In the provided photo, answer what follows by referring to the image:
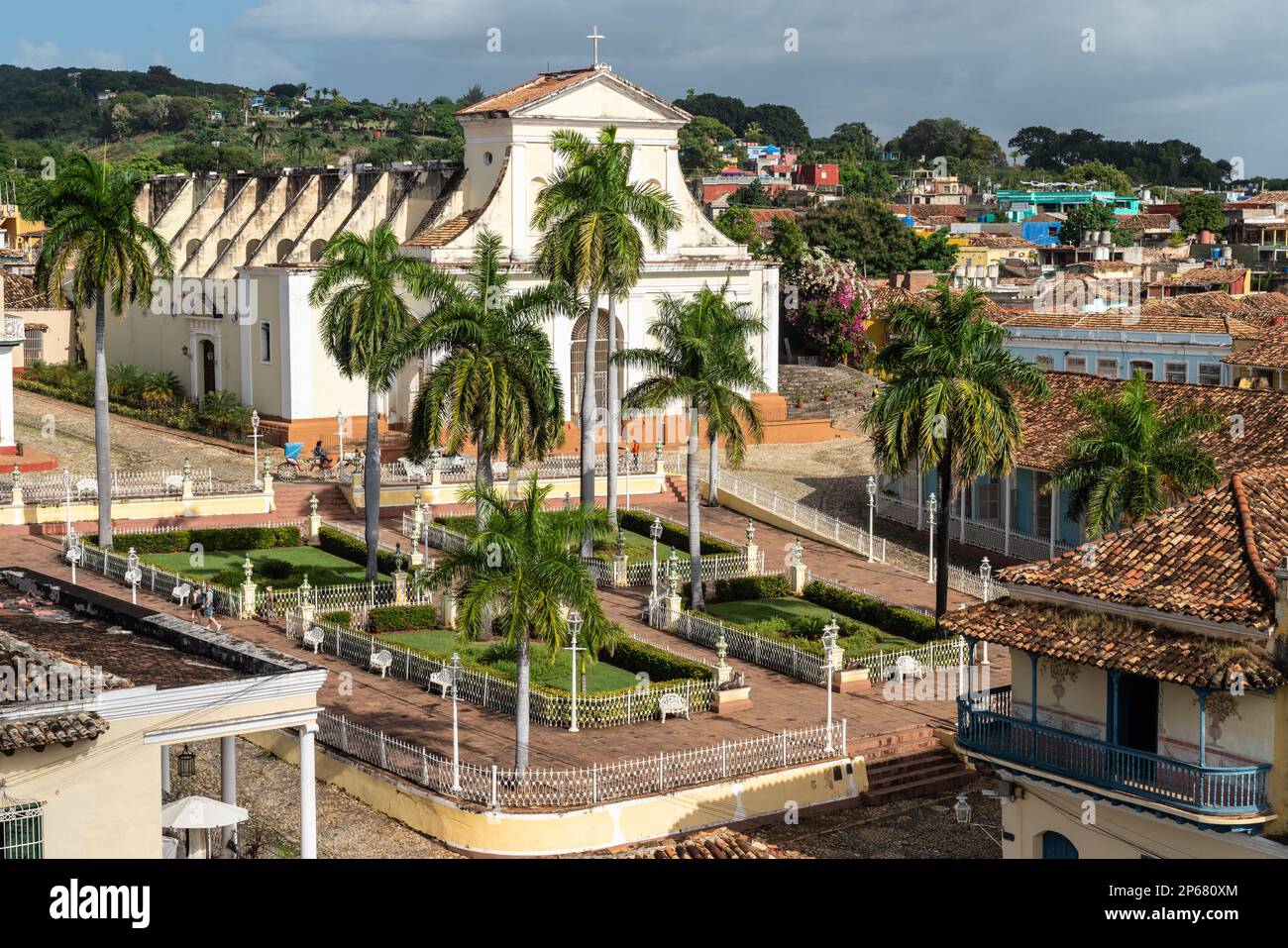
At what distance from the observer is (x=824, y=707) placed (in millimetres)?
34625

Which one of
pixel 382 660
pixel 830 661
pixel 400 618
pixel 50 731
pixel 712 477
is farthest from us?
pixel 712 477

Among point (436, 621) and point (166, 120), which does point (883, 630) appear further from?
point (166, 120)

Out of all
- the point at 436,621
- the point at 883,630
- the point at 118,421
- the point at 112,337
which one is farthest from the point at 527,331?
the point at 112,337

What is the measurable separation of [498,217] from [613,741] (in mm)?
28546

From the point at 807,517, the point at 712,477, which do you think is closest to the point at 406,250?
the point at 712,477

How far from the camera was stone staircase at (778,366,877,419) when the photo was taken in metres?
63.1

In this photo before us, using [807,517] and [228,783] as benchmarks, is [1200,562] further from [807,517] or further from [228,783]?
[807,517]

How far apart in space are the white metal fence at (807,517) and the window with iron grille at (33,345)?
2726 cm

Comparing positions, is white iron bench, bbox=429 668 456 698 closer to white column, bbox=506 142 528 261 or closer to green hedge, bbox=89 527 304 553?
green hedge, bbox=89 527 304 553

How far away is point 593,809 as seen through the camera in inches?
1118

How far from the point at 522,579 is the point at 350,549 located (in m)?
16.1

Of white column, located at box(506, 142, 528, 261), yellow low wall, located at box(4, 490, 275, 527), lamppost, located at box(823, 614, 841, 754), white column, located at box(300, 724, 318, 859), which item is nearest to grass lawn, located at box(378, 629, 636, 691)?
lamppost, located at box(823, 614, 841, 754)

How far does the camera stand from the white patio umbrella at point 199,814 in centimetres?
2356

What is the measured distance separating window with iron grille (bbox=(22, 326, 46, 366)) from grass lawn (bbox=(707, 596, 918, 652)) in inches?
1329
